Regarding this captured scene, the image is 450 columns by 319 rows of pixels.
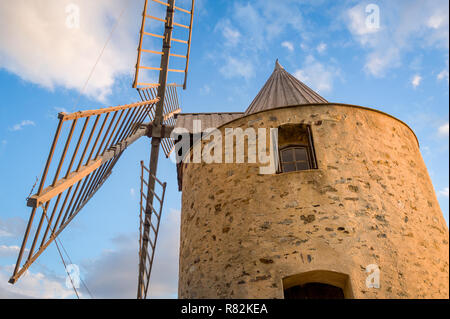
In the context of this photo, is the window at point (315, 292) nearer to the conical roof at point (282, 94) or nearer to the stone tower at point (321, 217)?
the stone tower at point (321, 217)

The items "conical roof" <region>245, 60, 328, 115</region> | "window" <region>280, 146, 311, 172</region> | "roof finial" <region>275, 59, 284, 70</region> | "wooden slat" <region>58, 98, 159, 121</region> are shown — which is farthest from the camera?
"roof finial" <region>275, 59, 284, 70</region>

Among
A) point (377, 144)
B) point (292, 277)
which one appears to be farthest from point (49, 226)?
point (377, 144)

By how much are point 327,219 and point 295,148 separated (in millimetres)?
1580

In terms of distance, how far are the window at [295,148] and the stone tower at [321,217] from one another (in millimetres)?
18

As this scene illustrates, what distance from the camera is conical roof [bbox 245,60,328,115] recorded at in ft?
Answer: 25.6

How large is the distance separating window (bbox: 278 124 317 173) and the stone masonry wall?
0.16m

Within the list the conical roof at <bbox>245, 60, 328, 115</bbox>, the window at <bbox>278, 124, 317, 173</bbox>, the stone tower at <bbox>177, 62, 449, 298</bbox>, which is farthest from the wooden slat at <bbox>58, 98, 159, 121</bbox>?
the window at <bbox>278, 124, 317, 173</bbox>

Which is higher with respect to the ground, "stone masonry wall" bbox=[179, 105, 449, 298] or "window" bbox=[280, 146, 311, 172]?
"window" bbox=[280, 146, 311, 172]

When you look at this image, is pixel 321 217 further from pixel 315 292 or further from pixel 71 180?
pixel 71 180

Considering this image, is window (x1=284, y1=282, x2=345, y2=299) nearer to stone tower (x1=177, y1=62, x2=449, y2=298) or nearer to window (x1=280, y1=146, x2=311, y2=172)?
stone tower (x1=177, y1=62, x2=449, y2=298)

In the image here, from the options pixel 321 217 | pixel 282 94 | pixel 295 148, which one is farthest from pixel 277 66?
pixel 321 217

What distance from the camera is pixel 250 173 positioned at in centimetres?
562

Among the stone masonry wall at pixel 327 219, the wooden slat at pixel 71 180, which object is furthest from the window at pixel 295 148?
the wooden slat at pixel 71 180

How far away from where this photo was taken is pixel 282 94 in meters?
8.17
